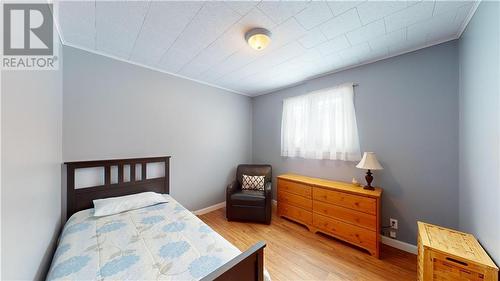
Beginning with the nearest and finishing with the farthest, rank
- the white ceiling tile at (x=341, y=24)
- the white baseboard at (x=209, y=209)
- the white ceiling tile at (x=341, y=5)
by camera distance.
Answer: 1. the white ceiling tile at (x=341, y=5)
2. the white ceiling tile at (x=341, y=24)
3. the white baseboard at (x=209, y=209)

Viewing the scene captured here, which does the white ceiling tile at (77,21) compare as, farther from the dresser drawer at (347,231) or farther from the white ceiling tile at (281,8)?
the dresser drawer at (347,231)

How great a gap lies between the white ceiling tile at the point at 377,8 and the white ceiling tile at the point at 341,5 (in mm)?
63

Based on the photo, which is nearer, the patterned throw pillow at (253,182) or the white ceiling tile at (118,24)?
the white ceiling tile at (118,24)

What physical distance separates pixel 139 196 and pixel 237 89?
2474mm

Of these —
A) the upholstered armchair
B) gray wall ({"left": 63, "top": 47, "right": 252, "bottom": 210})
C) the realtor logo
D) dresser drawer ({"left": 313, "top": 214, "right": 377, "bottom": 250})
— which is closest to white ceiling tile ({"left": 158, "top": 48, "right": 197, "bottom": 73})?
gray wall ({"left": 63, "top": 47, "right": 252, "bottom": 210})

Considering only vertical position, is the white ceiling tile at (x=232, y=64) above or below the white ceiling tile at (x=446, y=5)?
below

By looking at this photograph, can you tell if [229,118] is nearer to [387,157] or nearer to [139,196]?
[139,196]

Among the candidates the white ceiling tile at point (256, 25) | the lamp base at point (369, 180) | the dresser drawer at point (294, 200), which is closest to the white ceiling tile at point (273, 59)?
the white ceiling tile at point (256, 25)

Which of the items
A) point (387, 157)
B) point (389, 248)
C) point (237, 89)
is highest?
A: point (237, 89)

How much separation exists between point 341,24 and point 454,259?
6.61 feet

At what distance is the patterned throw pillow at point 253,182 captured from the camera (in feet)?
10.0

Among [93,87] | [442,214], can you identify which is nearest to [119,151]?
[93,87]

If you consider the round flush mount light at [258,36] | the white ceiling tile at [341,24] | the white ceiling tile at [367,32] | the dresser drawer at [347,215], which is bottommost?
the dresser drawer at [347,215]

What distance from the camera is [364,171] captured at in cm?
230
